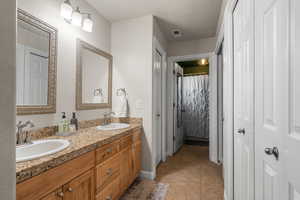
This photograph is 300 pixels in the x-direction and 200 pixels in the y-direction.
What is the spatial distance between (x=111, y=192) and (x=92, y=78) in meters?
1.43

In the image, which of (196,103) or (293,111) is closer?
(293,111)

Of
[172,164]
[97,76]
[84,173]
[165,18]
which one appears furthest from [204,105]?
[84,173]

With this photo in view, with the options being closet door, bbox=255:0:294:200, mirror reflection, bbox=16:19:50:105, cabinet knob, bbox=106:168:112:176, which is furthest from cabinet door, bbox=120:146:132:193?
closet door, bbox=255:0:294:200

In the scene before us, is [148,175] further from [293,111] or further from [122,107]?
[293,111]

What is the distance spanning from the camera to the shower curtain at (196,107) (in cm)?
430

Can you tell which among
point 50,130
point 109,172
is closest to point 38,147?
point 50,130

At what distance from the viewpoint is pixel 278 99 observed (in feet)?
2.31

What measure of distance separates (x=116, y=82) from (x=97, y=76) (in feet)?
Result: 1.16

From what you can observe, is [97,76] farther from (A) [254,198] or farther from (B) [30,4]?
(A) [254,198]

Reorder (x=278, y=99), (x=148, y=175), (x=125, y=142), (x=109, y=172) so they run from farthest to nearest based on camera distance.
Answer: (x=148, y=175) → (x=125, y=142) → (x=109, y=172) → (x=278, y=99)

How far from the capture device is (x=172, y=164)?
2.82 m

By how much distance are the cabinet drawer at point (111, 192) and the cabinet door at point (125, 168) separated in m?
0.11

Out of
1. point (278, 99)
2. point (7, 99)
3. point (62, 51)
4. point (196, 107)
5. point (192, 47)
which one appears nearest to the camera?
point (7, 99)

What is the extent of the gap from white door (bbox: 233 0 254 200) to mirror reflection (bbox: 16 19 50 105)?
176 cm
